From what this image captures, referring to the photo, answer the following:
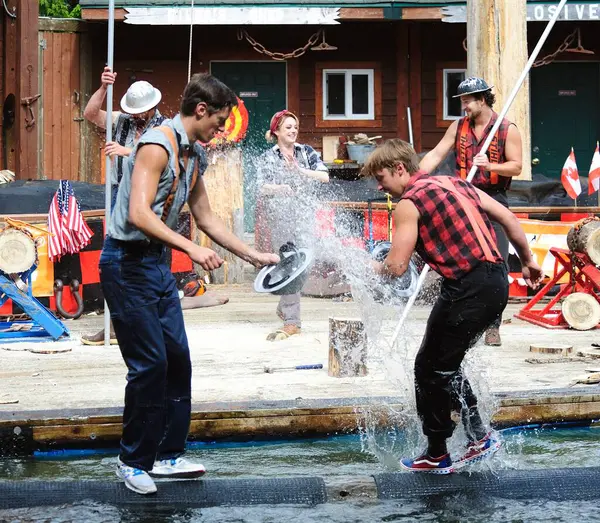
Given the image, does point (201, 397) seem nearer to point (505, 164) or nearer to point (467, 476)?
point (467, 476)

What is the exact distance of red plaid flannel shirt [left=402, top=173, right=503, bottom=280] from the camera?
5355 mm

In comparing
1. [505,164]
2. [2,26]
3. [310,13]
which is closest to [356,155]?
[310,13]

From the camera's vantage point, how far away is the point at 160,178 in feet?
16.9

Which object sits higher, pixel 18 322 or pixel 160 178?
pixel 160 178

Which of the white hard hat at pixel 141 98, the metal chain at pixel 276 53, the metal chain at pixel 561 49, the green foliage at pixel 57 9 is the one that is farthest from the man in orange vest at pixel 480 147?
the green foliage at pixel 57 9

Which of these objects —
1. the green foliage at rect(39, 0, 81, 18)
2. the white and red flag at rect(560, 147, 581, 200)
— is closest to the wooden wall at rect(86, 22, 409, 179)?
the green foliage at rect(39, 0, 81, 18)

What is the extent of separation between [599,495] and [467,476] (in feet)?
2.03

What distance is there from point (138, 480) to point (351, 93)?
14.8m

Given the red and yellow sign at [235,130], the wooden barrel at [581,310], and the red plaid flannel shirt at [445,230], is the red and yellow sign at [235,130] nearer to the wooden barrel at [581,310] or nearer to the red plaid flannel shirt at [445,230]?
the wooden barrel at [581,310]

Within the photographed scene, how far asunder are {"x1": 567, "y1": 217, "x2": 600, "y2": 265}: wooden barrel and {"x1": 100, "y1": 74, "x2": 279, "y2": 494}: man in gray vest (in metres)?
5.00

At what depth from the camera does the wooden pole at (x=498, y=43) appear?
12227 millimetres

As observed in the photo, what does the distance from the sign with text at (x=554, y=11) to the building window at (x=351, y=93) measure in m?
1.82

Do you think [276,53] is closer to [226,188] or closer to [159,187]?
[226,188]

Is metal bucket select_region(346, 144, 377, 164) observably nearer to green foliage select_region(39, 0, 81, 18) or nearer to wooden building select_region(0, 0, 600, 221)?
wooden building select_region(0, 0, 600, 221)
